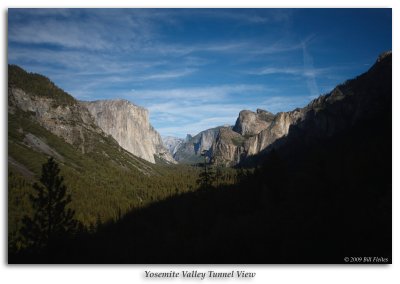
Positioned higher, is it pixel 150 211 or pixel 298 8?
pixel 298 8

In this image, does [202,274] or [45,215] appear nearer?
[202,274]

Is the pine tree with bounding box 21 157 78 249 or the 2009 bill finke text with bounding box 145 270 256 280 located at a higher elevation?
the pine tree with bounding box 21 157 78 249

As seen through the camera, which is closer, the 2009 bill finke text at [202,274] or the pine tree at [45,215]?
the 2009 bill finke text at [202,274]

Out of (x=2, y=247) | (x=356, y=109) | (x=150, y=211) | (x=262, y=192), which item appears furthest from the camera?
(x=356, y=109)

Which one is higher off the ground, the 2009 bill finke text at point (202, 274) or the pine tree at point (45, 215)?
the pine tree at point (45, 215)

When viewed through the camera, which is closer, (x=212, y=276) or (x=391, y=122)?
(x=212, y=276)

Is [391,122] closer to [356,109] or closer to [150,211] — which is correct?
[150,211]

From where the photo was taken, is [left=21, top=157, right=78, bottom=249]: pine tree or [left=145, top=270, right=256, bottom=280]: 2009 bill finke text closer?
[left=145, top=270, right=256, bottom=280]: 2009 bill finke text

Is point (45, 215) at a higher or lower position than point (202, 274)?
higher

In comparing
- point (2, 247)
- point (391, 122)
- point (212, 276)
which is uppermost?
point (391, 122)
